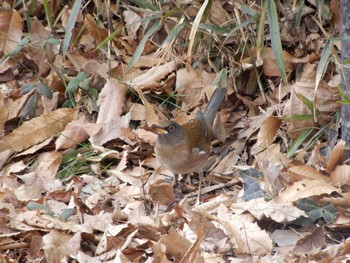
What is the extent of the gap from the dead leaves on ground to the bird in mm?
198

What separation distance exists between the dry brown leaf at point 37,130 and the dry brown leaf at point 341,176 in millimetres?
2848

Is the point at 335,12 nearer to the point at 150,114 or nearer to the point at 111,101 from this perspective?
the point at 150,114

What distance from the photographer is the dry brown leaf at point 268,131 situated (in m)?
6.73

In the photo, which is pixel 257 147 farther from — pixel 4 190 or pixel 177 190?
pixel 4 190

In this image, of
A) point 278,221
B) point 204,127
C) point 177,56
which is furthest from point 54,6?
point 278,221

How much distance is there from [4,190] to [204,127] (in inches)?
74.6

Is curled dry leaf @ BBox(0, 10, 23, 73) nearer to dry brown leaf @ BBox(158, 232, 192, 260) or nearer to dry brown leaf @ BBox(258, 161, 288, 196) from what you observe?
dry brown leaf @ BBox(258, 161, 288, 196)

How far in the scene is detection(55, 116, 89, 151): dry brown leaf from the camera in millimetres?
7219

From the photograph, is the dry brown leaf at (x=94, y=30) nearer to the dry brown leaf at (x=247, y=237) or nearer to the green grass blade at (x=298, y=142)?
Answer: the green grass blade at (x=298, y=142)

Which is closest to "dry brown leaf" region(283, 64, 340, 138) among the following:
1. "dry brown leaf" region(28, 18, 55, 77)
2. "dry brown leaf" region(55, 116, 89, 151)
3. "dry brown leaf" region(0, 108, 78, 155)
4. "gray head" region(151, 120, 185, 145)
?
"gray head" region(151, 120, 185, 145)

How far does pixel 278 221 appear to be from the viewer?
17.4ft

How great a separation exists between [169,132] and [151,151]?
21.3 inches

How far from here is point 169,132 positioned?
674 cm

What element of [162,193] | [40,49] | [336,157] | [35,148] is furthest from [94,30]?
[336,157]
